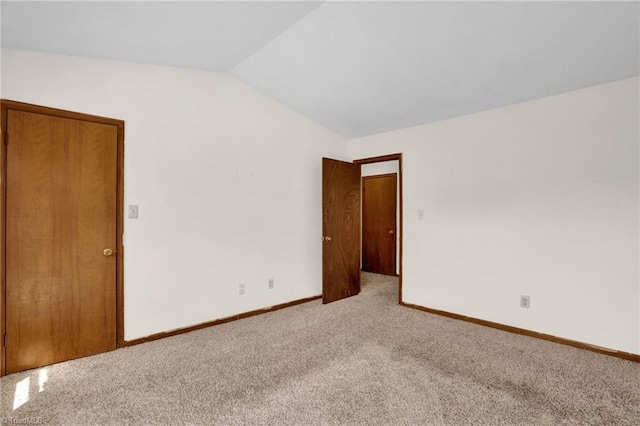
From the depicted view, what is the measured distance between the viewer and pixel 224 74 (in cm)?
326

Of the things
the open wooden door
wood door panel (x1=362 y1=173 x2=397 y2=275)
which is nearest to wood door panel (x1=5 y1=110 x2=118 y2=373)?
the open wooden door

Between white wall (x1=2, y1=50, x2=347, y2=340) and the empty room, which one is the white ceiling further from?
white wall (x1=2, y1=50, x2=347, y2=340)

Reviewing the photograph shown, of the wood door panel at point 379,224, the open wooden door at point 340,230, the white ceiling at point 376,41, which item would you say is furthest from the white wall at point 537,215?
the wood door panel at point 379,224

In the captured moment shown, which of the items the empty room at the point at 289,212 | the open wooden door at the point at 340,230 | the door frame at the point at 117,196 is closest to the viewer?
the empty room at the point at 289,212

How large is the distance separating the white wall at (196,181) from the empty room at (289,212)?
21mm

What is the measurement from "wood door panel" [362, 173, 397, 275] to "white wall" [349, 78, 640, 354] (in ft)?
6.20

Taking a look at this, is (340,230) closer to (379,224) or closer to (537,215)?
(379,224)

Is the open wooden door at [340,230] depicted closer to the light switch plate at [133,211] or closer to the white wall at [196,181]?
the white wall at [196,181]

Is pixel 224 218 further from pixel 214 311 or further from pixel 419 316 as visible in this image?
pixel 419 316

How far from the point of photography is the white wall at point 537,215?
8.16 ft

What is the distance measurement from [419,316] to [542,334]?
3.83 ft

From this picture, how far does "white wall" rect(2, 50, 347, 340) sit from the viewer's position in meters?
2.50

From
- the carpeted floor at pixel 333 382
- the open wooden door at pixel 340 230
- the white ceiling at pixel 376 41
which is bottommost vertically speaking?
the carpeted floor at pixel 333 382

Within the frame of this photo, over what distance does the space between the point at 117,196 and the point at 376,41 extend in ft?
8.47
